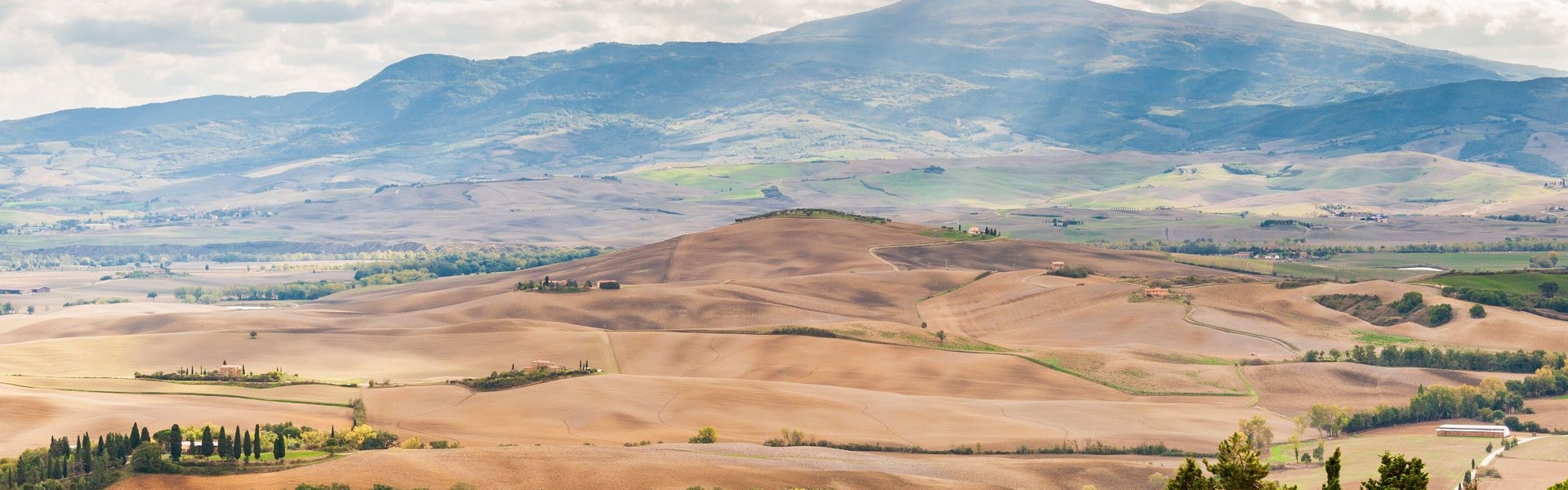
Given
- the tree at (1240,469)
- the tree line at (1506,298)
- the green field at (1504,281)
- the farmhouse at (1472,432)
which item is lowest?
the farmhouse at (1472,432)

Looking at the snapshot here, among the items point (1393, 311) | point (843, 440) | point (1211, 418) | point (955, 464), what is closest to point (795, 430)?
point (843, 440)

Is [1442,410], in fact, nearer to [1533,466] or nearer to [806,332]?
[1533,466]

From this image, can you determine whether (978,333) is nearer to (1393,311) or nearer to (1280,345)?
(1280,345)

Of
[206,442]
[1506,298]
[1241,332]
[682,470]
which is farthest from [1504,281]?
[206,442]

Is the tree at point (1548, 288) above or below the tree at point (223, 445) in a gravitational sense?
above

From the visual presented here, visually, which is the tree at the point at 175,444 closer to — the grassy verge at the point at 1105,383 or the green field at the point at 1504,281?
the grassy verge at the point at 1105,383

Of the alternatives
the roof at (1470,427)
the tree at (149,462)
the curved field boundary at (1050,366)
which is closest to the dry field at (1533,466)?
the roof at (1470,427)
